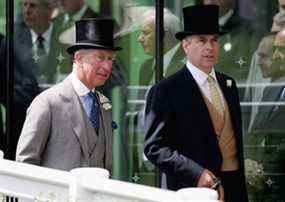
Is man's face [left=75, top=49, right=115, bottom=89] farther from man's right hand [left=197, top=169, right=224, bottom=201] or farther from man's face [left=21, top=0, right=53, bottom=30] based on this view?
man's face [left=21, top=0, right=53, bottom=30]

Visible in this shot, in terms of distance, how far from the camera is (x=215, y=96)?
199 inches

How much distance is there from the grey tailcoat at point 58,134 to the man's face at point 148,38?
2363mm

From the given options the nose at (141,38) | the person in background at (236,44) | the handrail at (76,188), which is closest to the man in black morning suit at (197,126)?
the handrail at (76,188)

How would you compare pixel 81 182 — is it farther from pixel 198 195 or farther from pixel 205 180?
pixel 205 180

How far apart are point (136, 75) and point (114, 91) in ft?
0.77

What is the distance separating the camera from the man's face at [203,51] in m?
5.02

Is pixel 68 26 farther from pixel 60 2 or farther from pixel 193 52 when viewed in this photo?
pixel 193 52

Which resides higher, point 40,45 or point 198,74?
point 40,45

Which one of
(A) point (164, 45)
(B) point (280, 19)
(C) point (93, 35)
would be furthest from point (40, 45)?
(C) point (93, 35)

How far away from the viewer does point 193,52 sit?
5.05 meters

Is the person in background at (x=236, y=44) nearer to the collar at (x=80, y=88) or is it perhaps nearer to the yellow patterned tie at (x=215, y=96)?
the yellow patterned tie at (x=215, y=96)

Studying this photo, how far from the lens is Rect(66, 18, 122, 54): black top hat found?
4.94 m

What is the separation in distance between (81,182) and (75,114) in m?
0.97

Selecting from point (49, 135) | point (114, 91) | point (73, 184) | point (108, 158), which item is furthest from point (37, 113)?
point (114, 91)
